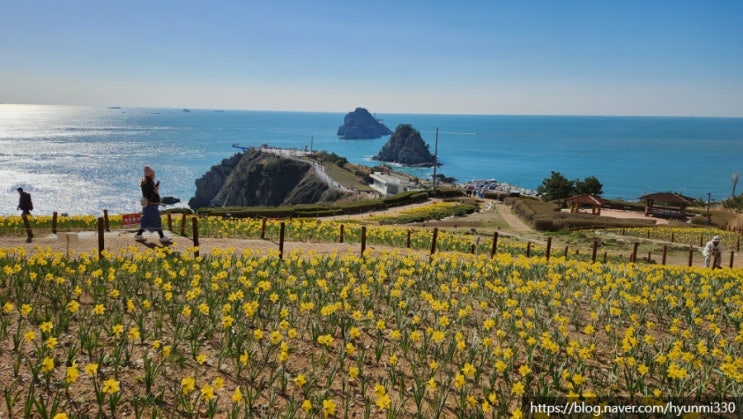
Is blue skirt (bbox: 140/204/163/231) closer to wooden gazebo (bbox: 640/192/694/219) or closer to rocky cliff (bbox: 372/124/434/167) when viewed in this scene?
wooden gazebo (bbox: 640/192/694/219)

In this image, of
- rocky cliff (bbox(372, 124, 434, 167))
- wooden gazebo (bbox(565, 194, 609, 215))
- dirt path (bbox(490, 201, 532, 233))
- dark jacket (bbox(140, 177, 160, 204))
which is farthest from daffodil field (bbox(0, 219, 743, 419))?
rocky cliff (bbox(372, 124, 434, 167))

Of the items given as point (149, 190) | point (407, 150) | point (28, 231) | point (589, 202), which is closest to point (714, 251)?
point (149, 190)

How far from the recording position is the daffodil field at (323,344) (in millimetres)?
5383

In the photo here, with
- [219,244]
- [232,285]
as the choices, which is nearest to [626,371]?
[232,285]

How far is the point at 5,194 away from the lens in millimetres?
86500

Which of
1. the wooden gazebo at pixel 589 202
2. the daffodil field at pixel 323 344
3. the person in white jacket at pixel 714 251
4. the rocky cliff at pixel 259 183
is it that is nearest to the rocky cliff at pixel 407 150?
the rocky cliff at pixel 259 183

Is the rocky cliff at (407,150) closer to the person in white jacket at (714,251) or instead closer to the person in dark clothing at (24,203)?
the person in white jacket at (714,251)

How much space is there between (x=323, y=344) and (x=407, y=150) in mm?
168029

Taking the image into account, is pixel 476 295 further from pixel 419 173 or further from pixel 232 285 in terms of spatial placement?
pixel 419 173

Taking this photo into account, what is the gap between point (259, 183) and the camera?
9375 centimetres

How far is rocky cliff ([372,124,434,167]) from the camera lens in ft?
562

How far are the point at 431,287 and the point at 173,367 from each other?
5604 mm

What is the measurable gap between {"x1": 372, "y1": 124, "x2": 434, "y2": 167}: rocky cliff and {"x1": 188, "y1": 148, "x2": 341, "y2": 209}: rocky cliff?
2976 inches

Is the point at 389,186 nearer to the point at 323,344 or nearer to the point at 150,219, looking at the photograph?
the point at 150,219
